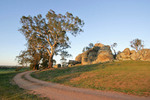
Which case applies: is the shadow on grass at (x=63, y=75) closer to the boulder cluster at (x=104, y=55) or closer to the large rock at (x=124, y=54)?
the boulder cluster at (x=104, y=55)

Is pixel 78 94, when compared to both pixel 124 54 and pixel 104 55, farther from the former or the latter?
pixel 124 54

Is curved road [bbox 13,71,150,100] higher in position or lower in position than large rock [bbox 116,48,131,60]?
lower

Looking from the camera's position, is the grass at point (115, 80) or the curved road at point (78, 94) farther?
the grass at point (115, 80)

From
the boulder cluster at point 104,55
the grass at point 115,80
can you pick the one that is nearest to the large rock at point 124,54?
the boulder cluster at point 104,55

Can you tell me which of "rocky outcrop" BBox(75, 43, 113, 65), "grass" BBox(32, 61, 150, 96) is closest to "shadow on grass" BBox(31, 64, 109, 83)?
"grass" BBox(32, 61, 150, 96)

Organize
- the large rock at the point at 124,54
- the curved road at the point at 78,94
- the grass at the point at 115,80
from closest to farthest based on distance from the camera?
the curved road at the point at 78,94, the grass at the point at 115,80, the large rock at the point at 124,54

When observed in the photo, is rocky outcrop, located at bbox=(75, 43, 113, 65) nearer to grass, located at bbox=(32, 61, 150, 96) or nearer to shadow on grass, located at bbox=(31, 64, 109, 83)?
shadow on grass, located at bbox=(31, 64, 109, 83)

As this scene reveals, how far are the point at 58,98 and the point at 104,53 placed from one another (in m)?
40.3

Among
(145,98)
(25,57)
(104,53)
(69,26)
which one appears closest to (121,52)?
(104,53)

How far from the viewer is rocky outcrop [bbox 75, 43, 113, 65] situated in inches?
1804

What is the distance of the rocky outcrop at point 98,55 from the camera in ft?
150

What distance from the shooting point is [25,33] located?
126 feet

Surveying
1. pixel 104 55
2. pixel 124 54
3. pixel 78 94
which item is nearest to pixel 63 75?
pixel 78 94

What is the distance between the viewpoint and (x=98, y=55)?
4756 centimetres
